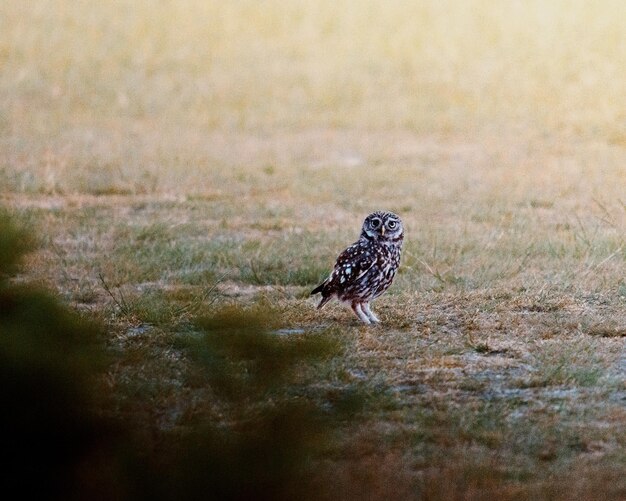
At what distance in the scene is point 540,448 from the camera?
16.4 feet

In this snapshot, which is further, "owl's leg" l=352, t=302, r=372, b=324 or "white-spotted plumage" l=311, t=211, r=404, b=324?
"owl's leg" l=352, t=302, r=372, b=324

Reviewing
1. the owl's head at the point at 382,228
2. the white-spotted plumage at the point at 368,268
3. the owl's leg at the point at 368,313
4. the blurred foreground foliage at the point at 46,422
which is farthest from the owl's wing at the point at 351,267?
the blurred foreground foliage at the point at 46,422

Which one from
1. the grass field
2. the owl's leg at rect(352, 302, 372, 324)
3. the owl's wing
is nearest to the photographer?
the grass field

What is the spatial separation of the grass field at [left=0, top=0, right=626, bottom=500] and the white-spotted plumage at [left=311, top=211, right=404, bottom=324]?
0.18m

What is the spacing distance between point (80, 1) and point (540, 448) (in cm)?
2309

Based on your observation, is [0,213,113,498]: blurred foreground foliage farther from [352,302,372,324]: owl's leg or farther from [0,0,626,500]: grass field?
[352,302,372,324]: owl's leg

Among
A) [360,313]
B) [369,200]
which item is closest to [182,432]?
[360,313]

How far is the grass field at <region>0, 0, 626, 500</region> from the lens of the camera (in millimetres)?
4922

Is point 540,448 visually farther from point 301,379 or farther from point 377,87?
point 377,87

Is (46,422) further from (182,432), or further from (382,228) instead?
(382,228)

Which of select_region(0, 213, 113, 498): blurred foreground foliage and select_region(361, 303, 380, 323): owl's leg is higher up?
select_region(0, 213, 113, 498): blurred foreground foliage

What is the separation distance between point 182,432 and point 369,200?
10.1m

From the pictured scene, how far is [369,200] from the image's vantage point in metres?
12.7

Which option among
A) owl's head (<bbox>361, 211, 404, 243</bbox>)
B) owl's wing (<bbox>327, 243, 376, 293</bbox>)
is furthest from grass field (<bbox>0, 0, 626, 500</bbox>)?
owl's head (<bbox>361, 211, 404, 243</bbox>)
